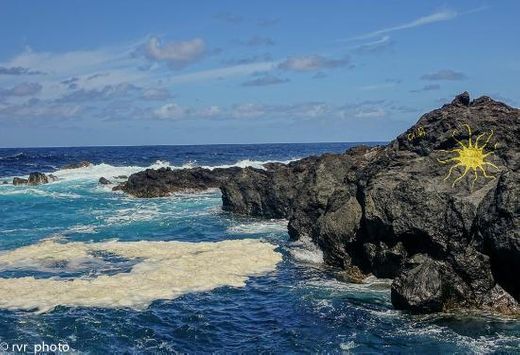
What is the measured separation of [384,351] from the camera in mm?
14336

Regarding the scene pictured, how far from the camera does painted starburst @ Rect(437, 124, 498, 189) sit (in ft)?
67.3

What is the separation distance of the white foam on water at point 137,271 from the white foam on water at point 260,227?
14.0ft

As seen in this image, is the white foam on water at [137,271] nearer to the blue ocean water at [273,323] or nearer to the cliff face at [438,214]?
the blue ocean water at [273,323]

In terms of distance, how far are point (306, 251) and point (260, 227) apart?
9106 mm

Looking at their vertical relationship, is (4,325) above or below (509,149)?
below

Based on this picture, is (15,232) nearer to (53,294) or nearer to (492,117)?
(53,294)

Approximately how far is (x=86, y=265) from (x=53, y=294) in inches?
190

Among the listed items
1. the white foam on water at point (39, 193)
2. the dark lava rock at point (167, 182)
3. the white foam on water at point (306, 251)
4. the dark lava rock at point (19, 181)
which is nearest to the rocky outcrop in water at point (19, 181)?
the dark lava rock at point (19, 181)

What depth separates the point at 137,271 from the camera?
73.8 ft

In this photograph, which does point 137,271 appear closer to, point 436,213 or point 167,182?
point 436,213

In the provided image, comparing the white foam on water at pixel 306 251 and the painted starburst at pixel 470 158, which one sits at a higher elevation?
the painted starburst at pixel 470 158

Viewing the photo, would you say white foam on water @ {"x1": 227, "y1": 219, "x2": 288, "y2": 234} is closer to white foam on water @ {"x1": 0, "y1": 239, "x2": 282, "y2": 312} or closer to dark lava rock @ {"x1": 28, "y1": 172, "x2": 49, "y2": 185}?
white foam on water @ {"x1": 0, "y1": 239, "x2": 282, "y2": 312}

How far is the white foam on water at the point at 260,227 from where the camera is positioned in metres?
32.9

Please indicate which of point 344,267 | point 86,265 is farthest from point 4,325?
point 344,267
